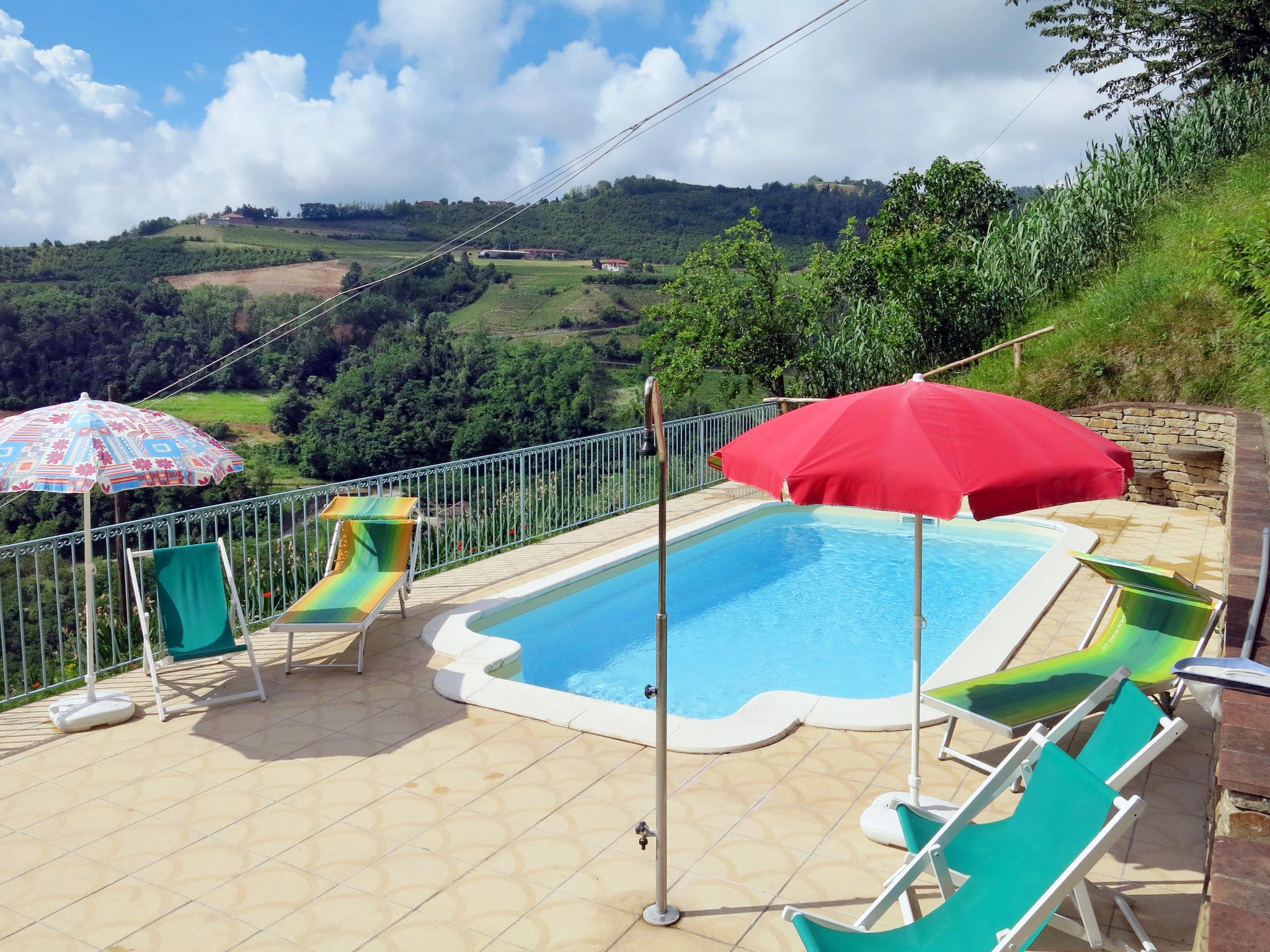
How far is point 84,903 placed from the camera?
3.30 meters

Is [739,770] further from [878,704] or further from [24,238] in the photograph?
[24,238]

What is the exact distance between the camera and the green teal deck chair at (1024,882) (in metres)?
2.27

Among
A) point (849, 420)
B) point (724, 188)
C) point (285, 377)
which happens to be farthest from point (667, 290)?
point (724, 188)

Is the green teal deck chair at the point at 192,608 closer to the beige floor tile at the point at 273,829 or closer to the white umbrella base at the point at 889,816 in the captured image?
the beige floor tile at the point at 273,829

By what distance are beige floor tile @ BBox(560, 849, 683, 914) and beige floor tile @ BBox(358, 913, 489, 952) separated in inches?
15.5

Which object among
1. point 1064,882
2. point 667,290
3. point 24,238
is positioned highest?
point 24,238

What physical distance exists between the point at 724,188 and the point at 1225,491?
47150 millimetres

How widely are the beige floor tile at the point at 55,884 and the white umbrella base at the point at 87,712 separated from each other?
1.38 m

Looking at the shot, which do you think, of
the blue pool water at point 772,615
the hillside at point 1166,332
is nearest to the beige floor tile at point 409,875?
the blue pool water at point 772,615

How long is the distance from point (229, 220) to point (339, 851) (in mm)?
56275

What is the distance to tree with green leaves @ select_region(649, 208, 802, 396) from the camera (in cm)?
1578

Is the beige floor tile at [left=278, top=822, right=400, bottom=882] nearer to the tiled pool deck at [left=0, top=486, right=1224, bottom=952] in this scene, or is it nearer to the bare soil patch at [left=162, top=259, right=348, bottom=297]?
the tiled pool deck at [left=0, top=486, right=1224, bottom=952]

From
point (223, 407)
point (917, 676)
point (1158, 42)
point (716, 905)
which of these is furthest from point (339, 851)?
point (223, 407)

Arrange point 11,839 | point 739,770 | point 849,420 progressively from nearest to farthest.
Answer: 1. point 849,420
2. point 11,839
3. point 739,770
